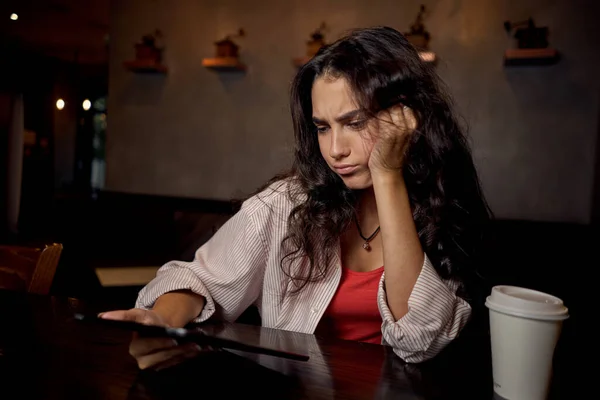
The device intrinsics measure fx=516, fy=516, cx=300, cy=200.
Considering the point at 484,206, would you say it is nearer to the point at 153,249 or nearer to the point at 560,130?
the point at 560,130

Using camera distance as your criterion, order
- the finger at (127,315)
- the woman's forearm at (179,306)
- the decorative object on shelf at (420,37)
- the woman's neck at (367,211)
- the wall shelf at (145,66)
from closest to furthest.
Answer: the finger at (127,315) → the woman's forearm at (179,306) → the woman's neck at (367,211) → the decorative object on shelf at (420,37) → the wall shelf at (145,66)

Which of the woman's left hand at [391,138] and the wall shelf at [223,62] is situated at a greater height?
the wall shelf at [223,62]

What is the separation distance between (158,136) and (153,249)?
1.23 meters

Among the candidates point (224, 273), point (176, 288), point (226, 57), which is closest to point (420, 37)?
point (226, 57)

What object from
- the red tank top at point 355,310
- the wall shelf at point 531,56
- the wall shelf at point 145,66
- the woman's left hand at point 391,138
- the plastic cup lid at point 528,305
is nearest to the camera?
the plastic cup lid at point 528,305

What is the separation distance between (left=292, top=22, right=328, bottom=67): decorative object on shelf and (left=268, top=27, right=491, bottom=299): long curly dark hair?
2.44 m

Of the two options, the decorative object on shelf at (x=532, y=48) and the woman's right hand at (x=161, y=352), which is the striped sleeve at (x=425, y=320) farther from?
the decorative object on shelf at (x=532, y=48)

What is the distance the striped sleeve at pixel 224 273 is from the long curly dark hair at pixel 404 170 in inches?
3.4

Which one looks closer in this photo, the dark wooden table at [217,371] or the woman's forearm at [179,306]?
the dark wooden table at [217,371]

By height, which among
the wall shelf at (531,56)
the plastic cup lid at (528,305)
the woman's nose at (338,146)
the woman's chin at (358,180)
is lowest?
the plastic cup lid at (528,305)

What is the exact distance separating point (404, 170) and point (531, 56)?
2.29m

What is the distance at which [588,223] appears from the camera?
312 centimetres

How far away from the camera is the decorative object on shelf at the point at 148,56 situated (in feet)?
13.7

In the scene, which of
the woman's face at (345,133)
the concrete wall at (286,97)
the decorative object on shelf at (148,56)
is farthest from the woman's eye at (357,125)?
the decorative object on shelf at (148,56)
